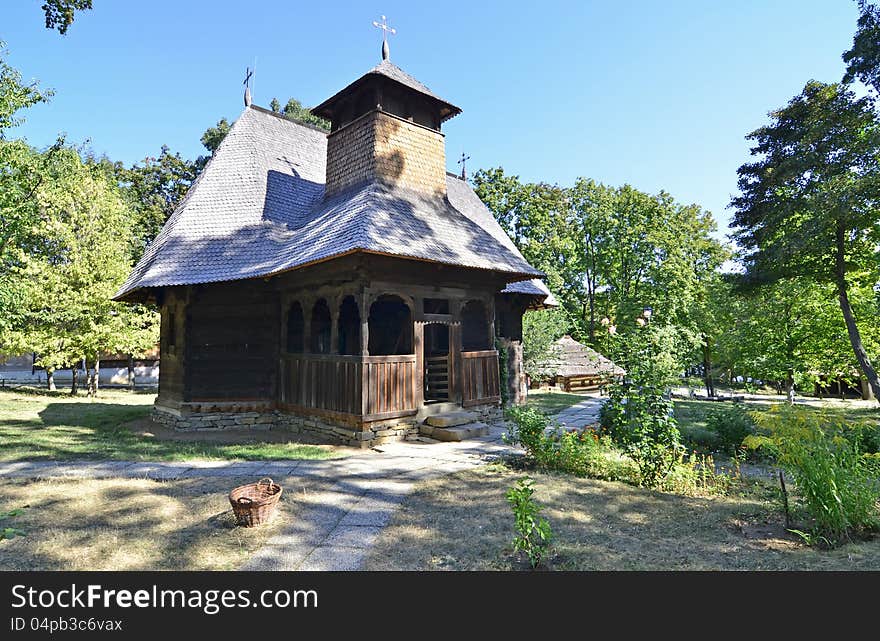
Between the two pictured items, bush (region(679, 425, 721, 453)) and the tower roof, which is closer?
bush (region(679, 425, 721, 453))

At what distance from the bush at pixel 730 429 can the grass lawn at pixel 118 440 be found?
7.12m

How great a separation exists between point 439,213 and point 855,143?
37.8ft

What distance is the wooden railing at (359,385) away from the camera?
30.5 ft

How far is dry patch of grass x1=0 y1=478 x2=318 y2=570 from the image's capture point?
13.0 feet

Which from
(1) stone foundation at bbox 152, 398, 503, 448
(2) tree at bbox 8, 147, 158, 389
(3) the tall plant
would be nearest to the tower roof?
(1) stone foundation at bbox 152, 398, 503, 448

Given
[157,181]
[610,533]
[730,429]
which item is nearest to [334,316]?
[610,533]

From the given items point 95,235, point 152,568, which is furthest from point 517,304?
point 95,235

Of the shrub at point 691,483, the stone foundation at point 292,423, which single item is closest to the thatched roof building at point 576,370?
the stone foundation at point 292,423

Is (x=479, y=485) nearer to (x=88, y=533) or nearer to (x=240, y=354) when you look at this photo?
(x=88, y=533)

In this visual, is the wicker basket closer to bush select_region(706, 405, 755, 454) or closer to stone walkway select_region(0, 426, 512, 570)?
stone walkway select_region(0, 426, 512, 570)

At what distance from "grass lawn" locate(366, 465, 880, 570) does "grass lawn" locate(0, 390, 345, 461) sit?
3844 millimetres

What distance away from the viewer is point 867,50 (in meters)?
12.1

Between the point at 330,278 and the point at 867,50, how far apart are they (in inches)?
598

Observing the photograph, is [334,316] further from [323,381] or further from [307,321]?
→ [323,381]
